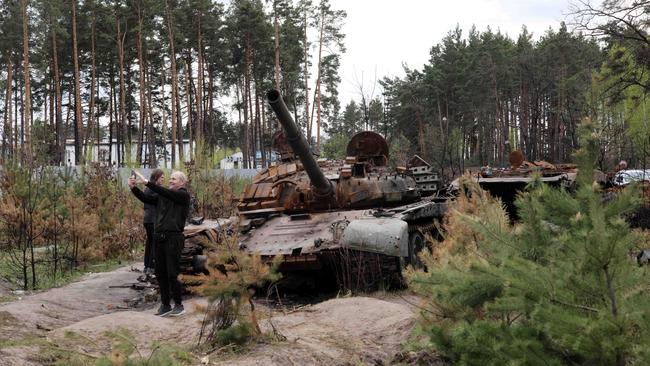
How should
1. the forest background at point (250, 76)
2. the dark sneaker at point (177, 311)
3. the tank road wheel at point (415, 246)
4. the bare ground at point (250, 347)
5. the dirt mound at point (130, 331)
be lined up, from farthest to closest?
the forest background at point (250, 76) < the tank road wheel at point (415, 246) < the dark sneaker at point (177, 311) < the dirt mound at point (130, 331) < the bare ground at point (250, 347)

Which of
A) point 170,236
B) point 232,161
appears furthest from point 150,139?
point 170,236

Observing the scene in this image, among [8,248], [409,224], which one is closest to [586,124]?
[409,224]

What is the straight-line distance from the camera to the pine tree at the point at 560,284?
2.91 metres

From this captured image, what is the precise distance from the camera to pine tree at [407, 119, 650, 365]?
291 cm

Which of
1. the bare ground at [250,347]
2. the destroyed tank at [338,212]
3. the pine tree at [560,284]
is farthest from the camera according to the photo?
the destroyed tank at [338,212]

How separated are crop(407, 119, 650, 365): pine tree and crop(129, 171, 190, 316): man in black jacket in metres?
4.42

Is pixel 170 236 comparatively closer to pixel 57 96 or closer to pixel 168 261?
pixel 168 261

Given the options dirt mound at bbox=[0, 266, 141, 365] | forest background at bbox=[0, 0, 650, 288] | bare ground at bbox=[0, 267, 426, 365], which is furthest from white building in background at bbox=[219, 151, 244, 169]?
bare ground at bbox=[0, 267, 426, 365]

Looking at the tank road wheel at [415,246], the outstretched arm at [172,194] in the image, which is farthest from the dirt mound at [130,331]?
the tank road wheel at [415,246]

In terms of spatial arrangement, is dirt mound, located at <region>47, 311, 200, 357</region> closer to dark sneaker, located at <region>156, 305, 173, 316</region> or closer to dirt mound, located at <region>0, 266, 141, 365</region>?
dirt mound, located at <region>0, 266, 141, 365</region>

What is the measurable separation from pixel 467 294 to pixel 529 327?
37cm

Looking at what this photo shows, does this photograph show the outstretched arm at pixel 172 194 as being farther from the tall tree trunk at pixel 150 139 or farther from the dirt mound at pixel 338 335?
the tall tree trunk at pixel 150 139

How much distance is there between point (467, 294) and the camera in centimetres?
363

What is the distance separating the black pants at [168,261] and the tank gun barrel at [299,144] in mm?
2106
